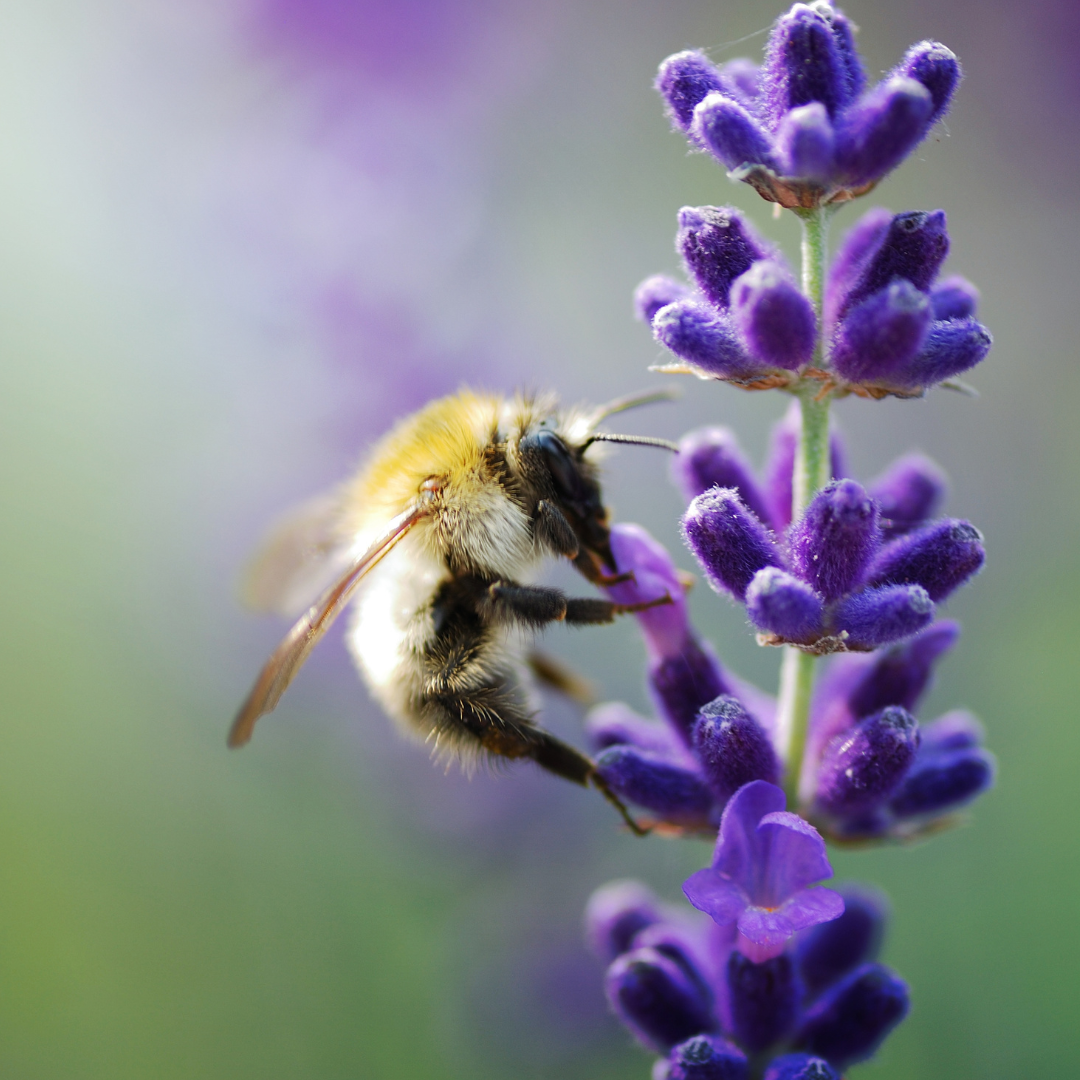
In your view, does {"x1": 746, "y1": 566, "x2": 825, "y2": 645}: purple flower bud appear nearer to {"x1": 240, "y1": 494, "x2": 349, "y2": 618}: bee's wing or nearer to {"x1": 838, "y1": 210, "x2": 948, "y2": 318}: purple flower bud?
{"x1": 838, "y1": 210, "x2": 948, "y2": 318}: purple flower bud

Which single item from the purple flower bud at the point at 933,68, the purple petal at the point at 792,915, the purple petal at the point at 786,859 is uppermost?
the purple flower bud at the point at 933,68

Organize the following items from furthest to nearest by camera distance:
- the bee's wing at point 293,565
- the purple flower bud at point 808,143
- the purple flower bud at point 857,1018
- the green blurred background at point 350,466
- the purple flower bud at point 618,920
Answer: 1. the green blurred background at point 350,466
2. the bee's wing at point 293,565
3. the purple flower bud at point 618,920
4. the purple flower bud at point 857,1018
5. the purple flower bud at point 808,143

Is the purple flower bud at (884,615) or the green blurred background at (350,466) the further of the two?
the green blurred background at (350,466)

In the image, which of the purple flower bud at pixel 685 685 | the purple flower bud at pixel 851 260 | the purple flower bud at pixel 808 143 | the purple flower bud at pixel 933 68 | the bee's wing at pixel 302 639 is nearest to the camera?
the purple flower bud at pixel 808 143

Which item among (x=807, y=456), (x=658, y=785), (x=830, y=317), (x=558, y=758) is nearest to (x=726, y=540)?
(x=807, y=456)

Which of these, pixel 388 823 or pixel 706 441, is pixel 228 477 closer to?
pixel 388 823

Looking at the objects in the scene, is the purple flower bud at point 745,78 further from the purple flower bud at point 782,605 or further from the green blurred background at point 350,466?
the green blurred background at point 350,466

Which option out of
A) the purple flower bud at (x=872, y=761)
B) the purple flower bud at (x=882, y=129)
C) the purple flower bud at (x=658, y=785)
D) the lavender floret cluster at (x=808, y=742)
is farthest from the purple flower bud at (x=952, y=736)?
the purple flower bud at (x=882, y=129)
